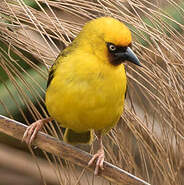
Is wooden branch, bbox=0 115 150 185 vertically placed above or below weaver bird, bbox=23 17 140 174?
below

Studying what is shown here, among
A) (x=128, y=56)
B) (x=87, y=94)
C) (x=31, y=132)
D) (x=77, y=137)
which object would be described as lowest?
(x=77, y=137)

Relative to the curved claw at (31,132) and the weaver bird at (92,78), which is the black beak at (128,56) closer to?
the weaver bird at (92,78)

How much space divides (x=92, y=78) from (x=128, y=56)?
0.17m

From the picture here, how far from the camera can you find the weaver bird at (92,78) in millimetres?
2068

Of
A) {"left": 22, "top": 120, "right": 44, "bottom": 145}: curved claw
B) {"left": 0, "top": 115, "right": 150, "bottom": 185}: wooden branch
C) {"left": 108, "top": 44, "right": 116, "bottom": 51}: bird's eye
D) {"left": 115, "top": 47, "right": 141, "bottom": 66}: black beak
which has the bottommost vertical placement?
{"left": 22, "top": 120, "right": 44, "bottom": 145}: curved claw

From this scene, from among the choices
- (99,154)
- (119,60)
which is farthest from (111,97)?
(99,154)

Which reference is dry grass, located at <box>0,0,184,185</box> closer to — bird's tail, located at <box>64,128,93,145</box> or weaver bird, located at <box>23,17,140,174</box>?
weaver bird, located at <box>23,17,140,174</box>

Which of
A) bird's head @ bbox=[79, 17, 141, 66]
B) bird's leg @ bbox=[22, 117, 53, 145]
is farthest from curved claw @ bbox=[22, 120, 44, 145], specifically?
bird's head @ bbox=[79, 17, 141, 66]

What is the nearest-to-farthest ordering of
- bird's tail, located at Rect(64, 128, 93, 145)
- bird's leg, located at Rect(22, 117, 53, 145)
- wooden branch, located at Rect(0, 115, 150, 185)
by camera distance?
wooden branch, located at Rect(0, 115, 150, 185)
bird's leg, located at Rect(22, 117, 53, 145)
bird's tail, located at Rect(64, 128, 93, 145)

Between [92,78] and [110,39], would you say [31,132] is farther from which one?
[110,39]

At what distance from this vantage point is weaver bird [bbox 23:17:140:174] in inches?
81.4

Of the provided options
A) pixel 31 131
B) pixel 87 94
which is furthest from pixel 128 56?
pixel 31 131

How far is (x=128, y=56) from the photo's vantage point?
80.6 inches

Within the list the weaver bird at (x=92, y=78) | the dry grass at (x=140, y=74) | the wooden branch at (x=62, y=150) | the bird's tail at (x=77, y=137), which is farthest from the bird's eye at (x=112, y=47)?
the bird's tail at (x=77, y=137)
